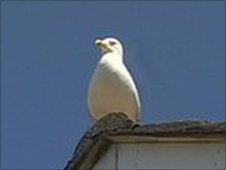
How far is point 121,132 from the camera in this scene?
7184 millimetres

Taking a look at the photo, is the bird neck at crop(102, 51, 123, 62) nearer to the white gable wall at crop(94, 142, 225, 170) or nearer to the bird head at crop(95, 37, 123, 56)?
the bird head at crop(95, 37, 123, 56)

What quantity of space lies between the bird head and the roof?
50.2 inches

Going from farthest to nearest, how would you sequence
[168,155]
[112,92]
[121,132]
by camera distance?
[112,92]
[121,132]
[168,155]

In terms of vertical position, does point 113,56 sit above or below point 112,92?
above

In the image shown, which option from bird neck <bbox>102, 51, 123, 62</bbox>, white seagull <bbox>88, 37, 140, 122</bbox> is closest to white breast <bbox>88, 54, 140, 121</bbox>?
white seagull <bbox>88, 37, 140, 122</bbox>

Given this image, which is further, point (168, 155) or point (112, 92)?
point (112, 92)

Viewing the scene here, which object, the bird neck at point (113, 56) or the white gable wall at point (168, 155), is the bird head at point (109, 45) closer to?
the bird neck at point (113, 56)

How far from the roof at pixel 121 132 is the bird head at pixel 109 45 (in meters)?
1.28

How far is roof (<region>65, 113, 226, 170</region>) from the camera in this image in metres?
6.95

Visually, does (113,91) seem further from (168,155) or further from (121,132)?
(168,155)

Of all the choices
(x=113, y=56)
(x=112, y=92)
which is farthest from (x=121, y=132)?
(x=113, y=56)

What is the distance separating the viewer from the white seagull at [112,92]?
834 centimetres

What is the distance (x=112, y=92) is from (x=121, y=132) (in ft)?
3.92

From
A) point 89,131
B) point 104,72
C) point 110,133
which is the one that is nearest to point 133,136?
point 110,133
